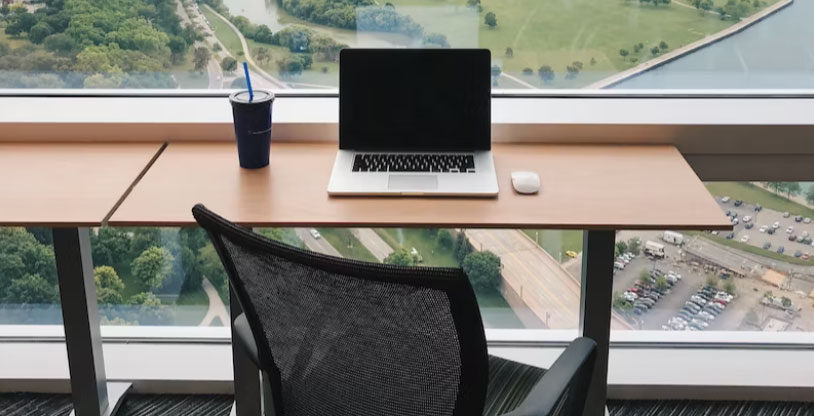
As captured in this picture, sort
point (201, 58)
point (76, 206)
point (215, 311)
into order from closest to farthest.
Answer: point (76, 206)
point (201, 58)
point (215, 311)

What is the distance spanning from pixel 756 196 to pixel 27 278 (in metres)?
2.04

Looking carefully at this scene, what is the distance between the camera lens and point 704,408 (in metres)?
2.53

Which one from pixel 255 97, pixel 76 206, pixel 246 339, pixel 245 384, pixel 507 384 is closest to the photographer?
pixel 246 339

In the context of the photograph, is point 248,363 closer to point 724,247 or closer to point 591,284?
point 591,284

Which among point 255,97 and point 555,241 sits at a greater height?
point 255,97

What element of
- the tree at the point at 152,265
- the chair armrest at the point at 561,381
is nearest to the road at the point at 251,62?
the tree at the point at 152,265

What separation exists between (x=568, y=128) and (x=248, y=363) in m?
0.98

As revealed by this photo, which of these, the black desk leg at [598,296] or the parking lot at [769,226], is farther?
the parking lot at [769,226]

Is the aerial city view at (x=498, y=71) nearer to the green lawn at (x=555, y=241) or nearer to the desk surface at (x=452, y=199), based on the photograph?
the green lawn at (x=555, y=241)

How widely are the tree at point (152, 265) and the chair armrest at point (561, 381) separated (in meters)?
1.37

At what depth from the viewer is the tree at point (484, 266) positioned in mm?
2625

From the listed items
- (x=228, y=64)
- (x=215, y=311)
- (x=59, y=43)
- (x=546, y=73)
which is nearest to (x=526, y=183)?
(x=546, y=73)

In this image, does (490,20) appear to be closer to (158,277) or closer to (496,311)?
(496,311)

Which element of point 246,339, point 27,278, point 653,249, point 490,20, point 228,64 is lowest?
point 27,278
